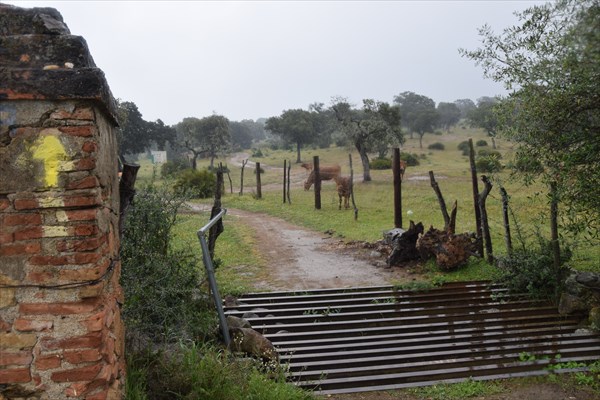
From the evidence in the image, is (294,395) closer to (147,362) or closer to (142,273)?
(147,362)

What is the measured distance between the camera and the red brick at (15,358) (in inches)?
112

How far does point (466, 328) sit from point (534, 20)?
14.8 feet

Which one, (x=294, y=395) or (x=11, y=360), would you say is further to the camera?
(x=294, y=395)

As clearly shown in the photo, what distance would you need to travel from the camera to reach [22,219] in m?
2.87

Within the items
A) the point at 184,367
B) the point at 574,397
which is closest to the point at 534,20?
the point at 574,397

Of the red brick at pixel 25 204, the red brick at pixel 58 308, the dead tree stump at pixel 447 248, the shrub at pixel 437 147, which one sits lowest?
the dead tree stump at pixel 447 248

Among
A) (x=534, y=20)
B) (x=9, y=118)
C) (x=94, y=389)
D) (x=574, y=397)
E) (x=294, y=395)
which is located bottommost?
(x=574, y=397)

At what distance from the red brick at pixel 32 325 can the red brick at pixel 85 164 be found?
91 cm

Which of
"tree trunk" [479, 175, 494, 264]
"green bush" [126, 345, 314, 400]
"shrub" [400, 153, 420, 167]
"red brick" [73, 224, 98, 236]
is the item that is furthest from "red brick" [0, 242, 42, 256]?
"shrub" [400, 153, 420, 167]

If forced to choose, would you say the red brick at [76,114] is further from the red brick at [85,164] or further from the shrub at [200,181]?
the shrub at [200,181]

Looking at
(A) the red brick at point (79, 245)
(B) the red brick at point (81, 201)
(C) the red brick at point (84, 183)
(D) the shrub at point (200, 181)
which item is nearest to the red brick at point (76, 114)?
(C) the red brick at point (84, 183)

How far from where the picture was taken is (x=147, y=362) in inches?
158

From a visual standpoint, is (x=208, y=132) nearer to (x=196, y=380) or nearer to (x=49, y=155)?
(x=196, y=380)

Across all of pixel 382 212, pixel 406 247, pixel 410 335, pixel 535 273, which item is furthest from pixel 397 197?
pixel 410 335
